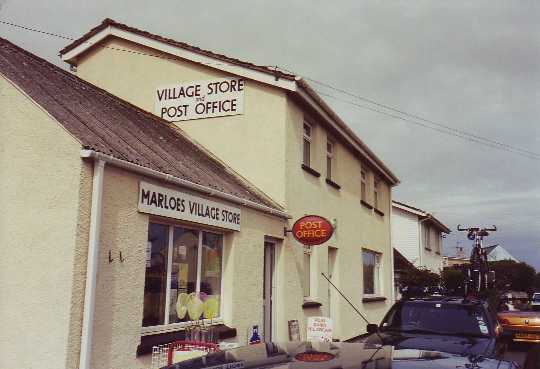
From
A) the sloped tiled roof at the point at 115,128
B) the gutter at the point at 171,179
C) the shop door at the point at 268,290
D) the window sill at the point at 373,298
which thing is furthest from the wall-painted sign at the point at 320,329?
the window sill at the point at 373,298

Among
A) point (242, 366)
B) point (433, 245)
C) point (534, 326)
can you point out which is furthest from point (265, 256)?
point (433, 245)

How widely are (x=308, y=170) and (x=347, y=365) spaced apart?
10926 mm

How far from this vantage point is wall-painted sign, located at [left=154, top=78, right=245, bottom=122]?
42.9 ft

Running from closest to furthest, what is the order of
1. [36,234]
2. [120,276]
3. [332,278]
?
[36,234] → [120,276] → [332,278]

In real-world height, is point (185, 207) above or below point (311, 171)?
below

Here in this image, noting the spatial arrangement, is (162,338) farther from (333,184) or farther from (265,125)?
(333,184)

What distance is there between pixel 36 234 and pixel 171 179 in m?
2.06

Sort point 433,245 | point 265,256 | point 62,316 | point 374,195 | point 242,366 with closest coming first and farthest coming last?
point 242,366, point 62,316, point 265,256, point 374,195, point 433,245

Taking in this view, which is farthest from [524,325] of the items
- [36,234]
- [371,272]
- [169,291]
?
[36,234]

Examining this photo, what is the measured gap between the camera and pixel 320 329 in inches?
386

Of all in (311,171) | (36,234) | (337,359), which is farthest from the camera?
(311,171)

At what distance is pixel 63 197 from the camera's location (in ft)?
21.9

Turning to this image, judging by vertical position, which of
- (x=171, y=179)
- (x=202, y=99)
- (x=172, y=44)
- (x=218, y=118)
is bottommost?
(x=171, y=179)

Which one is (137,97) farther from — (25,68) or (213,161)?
(25,68)
